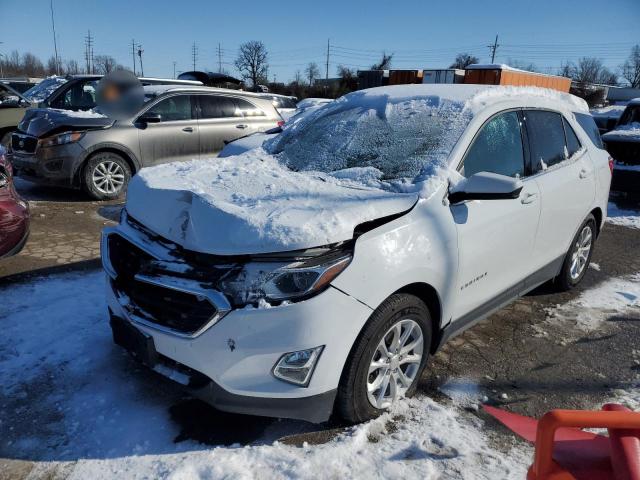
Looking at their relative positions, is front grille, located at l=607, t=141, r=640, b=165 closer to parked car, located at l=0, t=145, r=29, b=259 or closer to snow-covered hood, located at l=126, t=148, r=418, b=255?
snow-covered hood, located at l=126, t=148, r=418, b=255

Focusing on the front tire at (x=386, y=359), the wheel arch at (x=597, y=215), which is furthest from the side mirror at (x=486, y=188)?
the wheel arch at (x=597, y=215)

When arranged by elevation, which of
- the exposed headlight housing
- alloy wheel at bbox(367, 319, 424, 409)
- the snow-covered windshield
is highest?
the snow-covered windshield

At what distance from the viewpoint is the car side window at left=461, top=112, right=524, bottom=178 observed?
3137 mm

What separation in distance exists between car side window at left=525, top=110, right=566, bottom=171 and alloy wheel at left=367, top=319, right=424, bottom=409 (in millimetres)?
1714

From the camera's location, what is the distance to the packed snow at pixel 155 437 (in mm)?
2350

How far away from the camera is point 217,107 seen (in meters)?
8.33

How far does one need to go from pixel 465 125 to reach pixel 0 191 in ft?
12.0

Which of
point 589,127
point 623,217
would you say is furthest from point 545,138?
point 623,217

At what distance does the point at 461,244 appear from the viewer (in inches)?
113

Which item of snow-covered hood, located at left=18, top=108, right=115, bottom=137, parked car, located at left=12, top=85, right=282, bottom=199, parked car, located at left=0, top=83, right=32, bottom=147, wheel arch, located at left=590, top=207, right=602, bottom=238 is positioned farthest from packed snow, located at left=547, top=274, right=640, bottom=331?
parked car, located at left=0, top=83, right=32, bottom=147

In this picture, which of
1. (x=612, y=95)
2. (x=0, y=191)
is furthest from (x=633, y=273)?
(x=612, y=95)

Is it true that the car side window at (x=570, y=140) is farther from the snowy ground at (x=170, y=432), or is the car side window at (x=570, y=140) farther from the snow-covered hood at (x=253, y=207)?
the snow-covered hood at (x=253, y=207)

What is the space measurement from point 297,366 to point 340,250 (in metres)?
0.56

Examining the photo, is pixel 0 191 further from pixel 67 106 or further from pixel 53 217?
pixel 67 106
